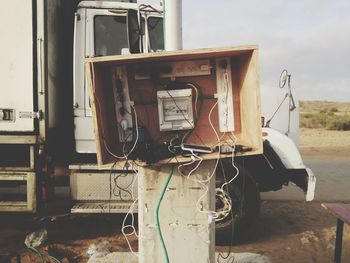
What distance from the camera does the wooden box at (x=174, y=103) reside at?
3123 mm

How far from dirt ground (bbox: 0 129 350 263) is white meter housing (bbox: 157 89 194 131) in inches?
84.2

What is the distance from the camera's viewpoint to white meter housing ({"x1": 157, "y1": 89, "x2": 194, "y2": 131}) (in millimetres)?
3154

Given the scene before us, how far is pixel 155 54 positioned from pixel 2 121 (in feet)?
9.19

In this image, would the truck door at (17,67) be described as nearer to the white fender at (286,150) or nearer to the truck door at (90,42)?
the truck door at (90,42)

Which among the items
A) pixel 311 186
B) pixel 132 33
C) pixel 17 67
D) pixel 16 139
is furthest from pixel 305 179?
pixel 17 67

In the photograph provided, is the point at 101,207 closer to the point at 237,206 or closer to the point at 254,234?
the point at 237,206

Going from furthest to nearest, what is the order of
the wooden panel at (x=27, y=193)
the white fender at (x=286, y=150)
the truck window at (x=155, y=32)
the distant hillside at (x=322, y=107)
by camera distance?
the distant hillside at (x=322, y=107) → the white fender at (x=286, y=150) → the truck window at (x=155, y=32) → the wooden panel at (x=27, y=193)

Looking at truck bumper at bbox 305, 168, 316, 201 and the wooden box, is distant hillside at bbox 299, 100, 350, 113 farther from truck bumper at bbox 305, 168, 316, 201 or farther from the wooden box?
the wooden box

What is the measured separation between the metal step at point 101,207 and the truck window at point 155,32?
1.96 meters

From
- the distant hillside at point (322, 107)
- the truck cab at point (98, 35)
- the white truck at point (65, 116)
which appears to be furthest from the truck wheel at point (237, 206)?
the distant hillside at point (322, 107)

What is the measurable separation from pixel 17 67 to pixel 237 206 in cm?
306

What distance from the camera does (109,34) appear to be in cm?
505

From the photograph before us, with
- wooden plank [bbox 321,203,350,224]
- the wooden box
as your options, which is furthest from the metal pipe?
wooden plank [bbox 321,203,350,224]

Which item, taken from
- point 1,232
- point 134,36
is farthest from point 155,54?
point 1,232
